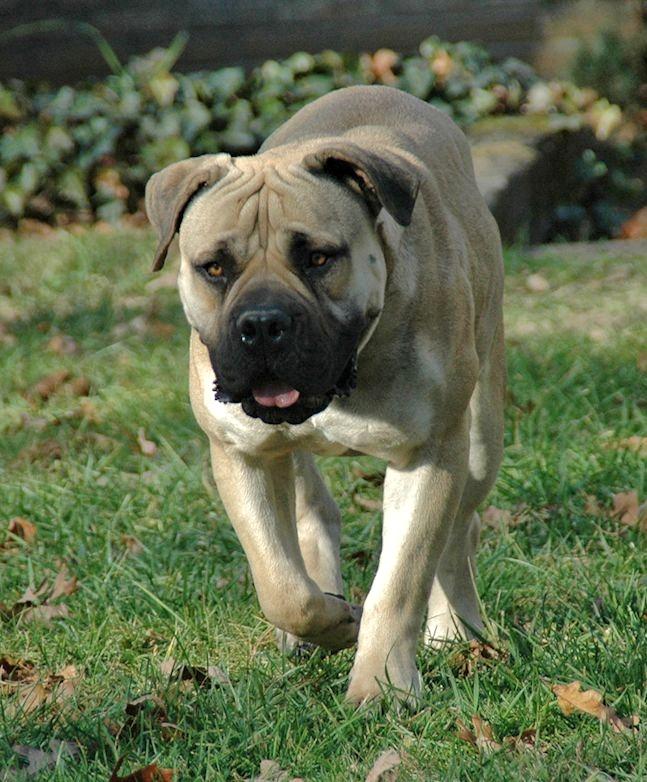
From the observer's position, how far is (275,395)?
11.5 ft

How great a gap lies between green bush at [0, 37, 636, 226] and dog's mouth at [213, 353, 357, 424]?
751cm

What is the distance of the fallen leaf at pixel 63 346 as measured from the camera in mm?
7364

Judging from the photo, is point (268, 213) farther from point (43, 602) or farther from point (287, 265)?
point (43, 602)

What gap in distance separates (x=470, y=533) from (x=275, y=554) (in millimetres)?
855

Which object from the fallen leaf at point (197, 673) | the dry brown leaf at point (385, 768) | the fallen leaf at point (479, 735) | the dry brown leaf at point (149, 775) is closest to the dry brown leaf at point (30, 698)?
the fallen leaf at point (197, 673)

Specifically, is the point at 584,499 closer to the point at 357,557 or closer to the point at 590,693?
the point at 357,557

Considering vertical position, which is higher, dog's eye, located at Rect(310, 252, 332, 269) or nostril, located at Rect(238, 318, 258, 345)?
dog's eye, located at Rect(310, 252, 332, 269)

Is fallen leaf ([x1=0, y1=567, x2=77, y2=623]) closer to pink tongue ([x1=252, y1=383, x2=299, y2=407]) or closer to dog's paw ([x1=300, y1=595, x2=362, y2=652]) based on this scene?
dog's paw ([x1=300, y1=595, x2=362, y2=652])

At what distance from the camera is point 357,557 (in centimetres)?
488

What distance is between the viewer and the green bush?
10.9 m

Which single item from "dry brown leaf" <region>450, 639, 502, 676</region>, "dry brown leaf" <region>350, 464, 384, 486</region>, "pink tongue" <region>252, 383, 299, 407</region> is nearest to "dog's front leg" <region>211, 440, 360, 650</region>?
"dry brown leaf" <region>450, 639, 502, 676</region>

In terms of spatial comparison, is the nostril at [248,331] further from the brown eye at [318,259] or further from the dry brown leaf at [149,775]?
the dry brown leaf at [149,775]

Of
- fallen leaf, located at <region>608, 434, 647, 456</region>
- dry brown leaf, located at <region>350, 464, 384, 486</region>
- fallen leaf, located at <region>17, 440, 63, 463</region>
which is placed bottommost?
fallen leaf, located at <region>17, 440, 63, 463</region>

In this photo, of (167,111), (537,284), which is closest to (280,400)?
(537,284)
